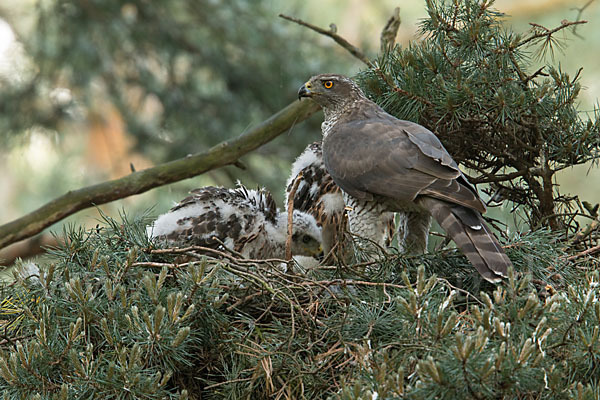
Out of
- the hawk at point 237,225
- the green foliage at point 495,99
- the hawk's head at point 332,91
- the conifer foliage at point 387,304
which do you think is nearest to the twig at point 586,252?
the conifer foliage at point 387,304

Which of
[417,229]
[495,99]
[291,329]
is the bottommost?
[291,329]

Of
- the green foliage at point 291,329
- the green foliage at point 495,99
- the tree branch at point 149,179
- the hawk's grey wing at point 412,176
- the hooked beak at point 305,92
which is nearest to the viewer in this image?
the green foliage at point 291,329

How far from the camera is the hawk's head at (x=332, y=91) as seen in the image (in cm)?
382

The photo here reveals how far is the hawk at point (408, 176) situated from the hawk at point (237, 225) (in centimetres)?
66

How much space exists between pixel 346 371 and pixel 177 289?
646 millimetres

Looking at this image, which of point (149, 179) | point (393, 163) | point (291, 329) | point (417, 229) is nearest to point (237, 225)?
point (149, 179)

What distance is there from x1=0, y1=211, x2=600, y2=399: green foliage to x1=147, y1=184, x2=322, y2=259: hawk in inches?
34.4

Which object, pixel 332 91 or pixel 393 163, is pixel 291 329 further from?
pixel 332 91

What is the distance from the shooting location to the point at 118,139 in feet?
32.5

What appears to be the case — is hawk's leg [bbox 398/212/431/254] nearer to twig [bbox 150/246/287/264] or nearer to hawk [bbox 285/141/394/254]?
hawk [bbox 285/141/394/254]

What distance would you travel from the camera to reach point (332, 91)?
3883 millimetres

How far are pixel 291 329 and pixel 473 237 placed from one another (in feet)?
2.55

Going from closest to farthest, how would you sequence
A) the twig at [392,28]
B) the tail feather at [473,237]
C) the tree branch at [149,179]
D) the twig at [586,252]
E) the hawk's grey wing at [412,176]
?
the tail feather at [473,237] < the hawk's grey wing at [412,176] < the twig at [586,252] < the tree branch at [149,179] < the twig at [392,28]

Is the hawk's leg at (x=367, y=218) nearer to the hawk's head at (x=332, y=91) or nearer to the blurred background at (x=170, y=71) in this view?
the hawk's head at (x=332, y=91)
